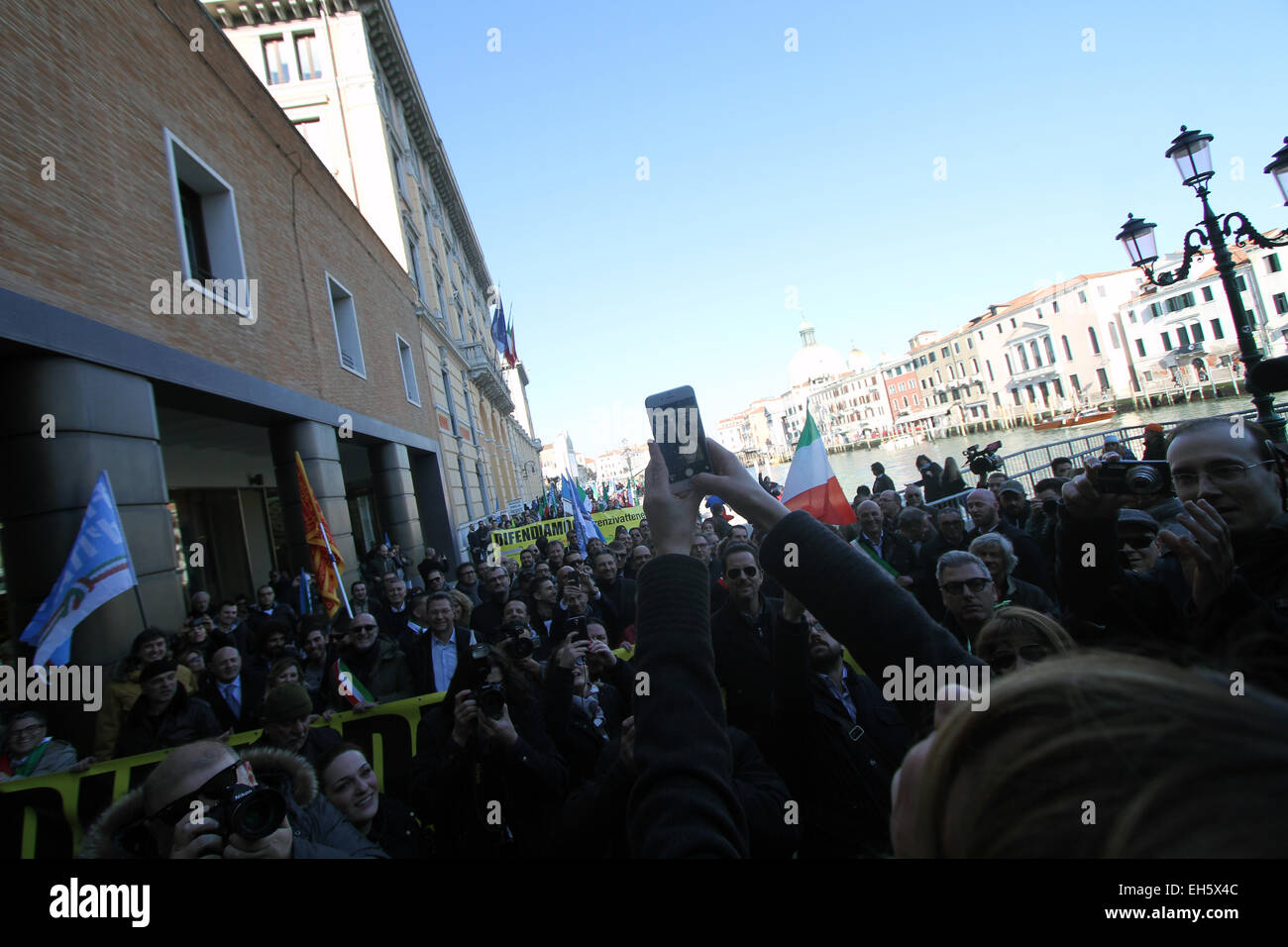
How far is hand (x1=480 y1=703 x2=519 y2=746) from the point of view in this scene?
2.87 metres

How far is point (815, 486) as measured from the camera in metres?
7.04

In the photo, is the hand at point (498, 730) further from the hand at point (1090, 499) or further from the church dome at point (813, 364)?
the church dome at point (813, 364)

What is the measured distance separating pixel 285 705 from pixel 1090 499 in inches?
158

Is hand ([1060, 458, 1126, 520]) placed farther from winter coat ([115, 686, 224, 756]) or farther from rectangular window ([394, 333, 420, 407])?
rectangular window ([394, 333, 420, 407])

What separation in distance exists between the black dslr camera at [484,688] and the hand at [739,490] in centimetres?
173

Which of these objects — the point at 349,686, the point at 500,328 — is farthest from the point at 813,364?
the point at 349,686

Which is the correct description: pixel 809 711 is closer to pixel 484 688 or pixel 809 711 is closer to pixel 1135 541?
pixel 484 688

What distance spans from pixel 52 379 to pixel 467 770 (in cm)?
553

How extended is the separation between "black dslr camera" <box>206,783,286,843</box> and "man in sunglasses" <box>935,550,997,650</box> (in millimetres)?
3114

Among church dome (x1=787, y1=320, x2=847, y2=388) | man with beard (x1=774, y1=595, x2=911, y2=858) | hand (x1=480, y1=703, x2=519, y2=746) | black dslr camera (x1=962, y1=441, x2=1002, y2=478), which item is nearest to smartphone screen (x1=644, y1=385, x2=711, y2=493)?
man with beard (x1=774, y1=595, x2=911, y2=858)

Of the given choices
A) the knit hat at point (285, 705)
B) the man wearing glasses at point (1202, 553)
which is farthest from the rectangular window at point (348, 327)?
the man wearing glasses at point (1202, 553)

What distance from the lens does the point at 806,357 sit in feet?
468
